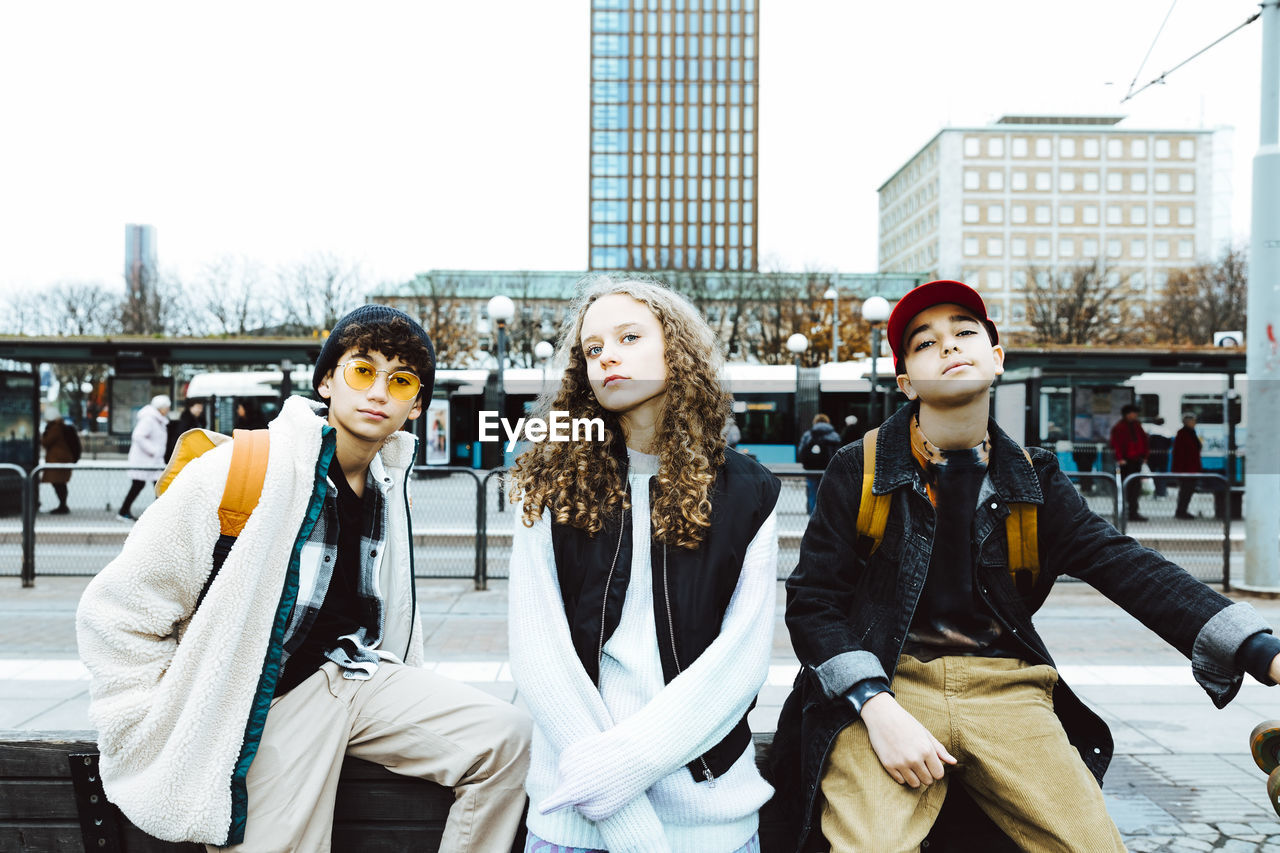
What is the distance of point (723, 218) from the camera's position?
Answer: 365 feet

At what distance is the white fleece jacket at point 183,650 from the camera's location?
1.83 meters

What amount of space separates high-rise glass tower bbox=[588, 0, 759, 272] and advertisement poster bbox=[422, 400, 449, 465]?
8957 cm

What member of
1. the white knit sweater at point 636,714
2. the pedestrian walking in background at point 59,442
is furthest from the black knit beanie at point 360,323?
the pedestrian walking in background at point 59,442

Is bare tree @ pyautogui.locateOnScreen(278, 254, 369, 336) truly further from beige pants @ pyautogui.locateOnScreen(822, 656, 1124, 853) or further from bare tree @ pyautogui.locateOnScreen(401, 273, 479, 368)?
beige pants @ pyautogui.locateOnScreen(822, 656, 1124, 853)

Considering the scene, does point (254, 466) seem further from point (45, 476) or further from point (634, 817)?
point (45, 476)

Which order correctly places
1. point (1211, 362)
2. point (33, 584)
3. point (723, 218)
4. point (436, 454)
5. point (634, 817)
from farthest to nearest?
point (723, 218)
point (436, 454)
point (1211, 362)
point (33, 584)
point (634, 817)

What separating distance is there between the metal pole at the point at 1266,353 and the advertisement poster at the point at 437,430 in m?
16.5

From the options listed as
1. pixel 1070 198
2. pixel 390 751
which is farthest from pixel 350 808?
pixel 1070 198

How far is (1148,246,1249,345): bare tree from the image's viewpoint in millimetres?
41656

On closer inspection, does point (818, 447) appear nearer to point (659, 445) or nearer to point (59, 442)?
point (659, 445)

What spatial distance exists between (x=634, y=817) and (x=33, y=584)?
8.50 meters

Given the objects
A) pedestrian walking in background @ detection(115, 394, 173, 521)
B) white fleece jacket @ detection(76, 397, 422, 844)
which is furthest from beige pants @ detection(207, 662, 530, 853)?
pedestrian walking in background @ detection(115, 394, 173, 521)

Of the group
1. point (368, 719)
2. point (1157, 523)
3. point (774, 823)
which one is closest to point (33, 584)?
point (368, 719)

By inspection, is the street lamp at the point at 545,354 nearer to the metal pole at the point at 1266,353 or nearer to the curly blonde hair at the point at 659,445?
the curly blonde hair at the point at 659,445
